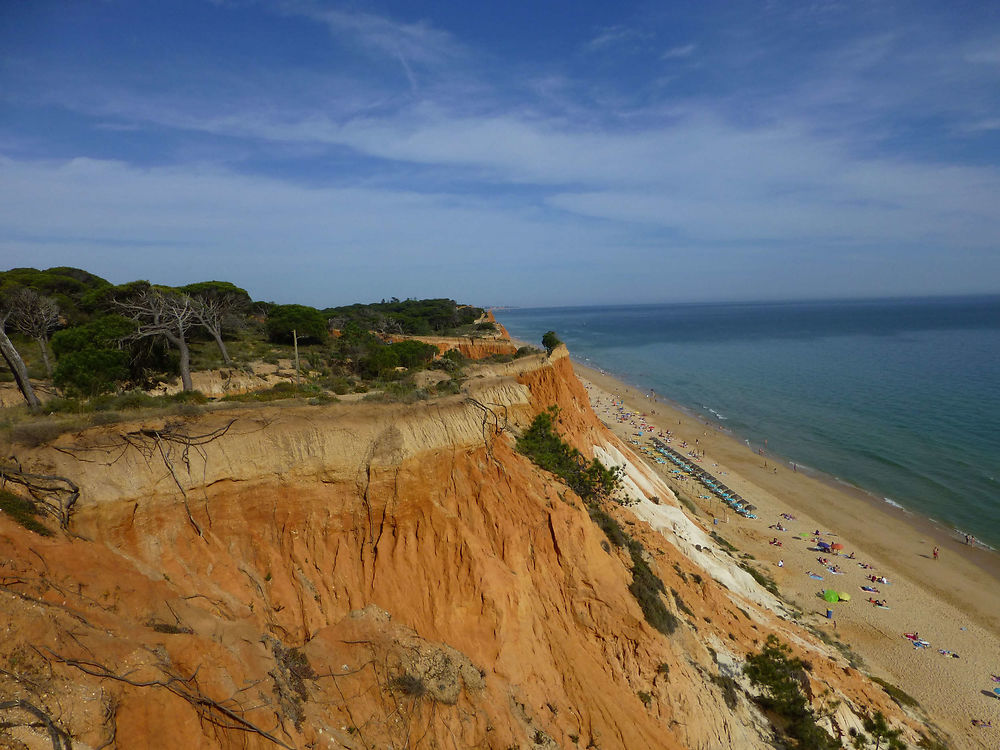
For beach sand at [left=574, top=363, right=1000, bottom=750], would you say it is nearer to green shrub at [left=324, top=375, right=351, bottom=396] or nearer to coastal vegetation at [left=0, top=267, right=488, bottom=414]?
coastal vegetation at [left=0, top=267, right=488, bottom=414]

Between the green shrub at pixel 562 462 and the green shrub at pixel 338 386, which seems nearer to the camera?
the green shrub at pixel 338 386

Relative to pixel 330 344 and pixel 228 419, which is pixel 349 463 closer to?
pixel 228 419

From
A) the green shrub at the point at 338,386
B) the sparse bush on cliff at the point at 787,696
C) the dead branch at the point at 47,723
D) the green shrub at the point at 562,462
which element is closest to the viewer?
the dead branch at the point at 47,723

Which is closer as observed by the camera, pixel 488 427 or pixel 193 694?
pixel 193 694

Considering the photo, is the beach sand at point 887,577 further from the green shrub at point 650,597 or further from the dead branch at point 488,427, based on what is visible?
the dead branch at point 488,427

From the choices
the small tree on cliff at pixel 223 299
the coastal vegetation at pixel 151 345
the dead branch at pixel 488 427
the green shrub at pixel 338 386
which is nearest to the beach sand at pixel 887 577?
the dead branch at pixel 488 427

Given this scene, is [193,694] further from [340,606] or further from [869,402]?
[869,402]

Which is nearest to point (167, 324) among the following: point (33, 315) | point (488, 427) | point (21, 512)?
point (33, 315)
